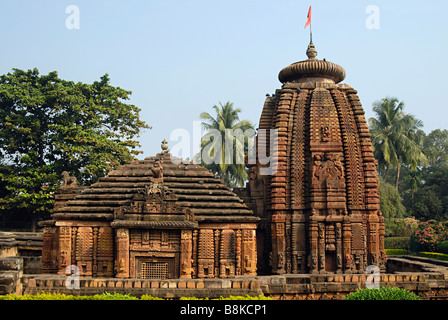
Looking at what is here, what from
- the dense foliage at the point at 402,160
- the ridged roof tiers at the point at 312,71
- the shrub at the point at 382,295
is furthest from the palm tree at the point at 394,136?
the shrub at the point at 382,295

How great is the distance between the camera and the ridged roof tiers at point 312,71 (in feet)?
62.7

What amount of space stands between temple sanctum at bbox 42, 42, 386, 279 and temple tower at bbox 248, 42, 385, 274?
38 mm

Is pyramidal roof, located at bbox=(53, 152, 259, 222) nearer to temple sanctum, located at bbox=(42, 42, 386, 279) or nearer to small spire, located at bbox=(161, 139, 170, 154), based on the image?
temple sanctum, located at bbox=(42, 42, 386, 279)

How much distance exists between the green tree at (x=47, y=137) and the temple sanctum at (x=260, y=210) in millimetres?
8227

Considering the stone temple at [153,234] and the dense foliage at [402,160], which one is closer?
the stone temple at [153,234]

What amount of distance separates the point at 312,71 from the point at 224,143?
66.7 ft

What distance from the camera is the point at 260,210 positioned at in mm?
18453

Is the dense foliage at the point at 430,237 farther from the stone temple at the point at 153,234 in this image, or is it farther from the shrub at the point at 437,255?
the stone temple at the point at 153,234

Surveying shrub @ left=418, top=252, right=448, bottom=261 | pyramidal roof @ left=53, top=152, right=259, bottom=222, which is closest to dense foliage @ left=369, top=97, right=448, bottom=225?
shrub @ left=418, top=252, right=448, bottom=261

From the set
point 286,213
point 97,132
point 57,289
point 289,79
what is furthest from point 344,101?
point 97,132

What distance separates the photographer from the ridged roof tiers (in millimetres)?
19109

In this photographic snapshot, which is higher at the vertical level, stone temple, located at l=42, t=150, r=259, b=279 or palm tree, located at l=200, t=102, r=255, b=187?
palm tree, located at l=200, t=102, r=255, b=187

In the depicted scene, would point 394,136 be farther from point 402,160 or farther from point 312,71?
point 312,71

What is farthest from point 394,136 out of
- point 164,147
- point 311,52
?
point 164,147
